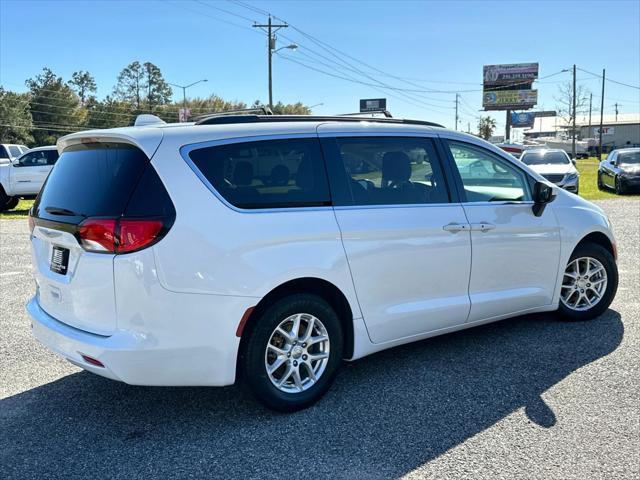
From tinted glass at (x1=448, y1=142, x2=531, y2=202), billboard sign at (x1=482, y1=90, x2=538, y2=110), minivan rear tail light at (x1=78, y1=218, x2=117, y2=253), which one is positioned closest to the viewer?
minivan rear tail light at (x1=78, y1=218, x2=117, y2=253)

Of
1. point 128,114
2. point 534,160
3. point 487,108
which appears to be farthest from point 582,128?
point 534,160

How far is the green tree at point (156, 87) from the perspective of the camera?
100750 mm

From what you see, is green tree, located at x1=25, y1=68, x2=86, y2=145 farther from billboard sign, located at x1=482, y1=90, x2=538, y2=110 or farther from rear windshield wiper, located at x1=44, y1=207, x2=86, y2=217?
rear windshield wiper, located at x1=44, y1=207, x2=86, y2=217

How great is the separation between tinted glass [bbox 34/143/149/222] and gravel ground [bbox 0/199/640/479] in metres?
1.28

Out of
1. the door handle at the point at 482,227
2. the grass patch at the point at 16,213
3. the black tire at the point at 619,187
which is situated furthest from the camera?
the black tire at the point at 619,187

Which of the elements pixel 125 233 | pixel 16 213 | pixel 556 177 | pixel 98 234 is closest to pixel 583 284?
pixel 125 233

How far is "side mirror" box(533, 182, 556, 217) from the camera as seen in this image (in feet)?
16.1

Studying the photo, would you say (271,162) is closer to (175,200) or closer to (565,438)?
(175,200)

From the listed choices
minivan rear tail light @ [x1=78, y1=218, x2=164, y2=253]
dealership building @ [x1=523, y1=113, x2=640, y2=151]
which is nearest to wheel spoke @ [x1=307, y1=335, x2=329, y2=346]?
minivan rear tail light @ [x1=78, y1=218, x2=164, y2=253]

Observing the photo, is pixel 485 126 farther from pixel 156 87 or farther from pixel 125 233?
pixel 125 233

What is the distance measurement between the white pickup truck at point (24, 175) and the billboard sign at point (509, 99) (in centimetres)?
6743

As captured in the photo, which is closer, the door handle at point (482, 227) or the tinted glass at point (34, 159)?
the door handle at point (482, 227)

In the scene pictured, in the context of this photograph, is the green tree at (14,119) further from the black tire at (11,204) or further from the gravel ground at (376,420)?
the gravel ground at (376,420)

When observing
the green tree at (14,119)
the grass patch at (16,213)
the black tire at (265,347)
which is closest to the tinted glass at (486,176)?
the black tire at (265,347)
